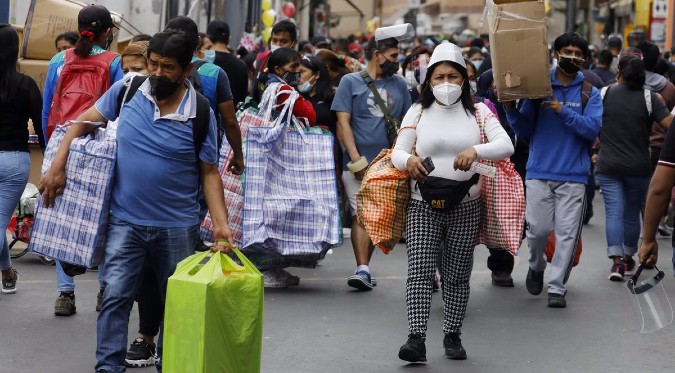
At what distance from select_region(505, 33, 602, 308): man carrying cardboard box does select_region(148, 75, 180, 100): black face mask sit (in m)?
3.60

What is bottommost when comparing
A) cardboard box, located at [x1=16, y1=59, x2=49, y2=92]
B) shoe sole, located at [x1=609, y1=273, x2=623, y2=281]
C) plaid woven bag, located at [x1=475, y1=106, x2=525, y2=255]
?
shoe sole, located at [x1=609, y1=273, x2=623, y2=281]

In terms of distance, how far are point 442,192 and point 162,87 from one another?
1.89 metres

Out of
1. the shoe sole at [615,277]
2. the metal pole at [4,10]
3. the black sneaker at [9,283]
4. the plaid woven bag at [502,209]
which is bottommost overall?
the shoe sole at [615,277]

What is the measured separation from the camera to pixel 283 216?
31.1 ft

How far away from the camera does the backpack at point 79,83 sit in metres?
8.42

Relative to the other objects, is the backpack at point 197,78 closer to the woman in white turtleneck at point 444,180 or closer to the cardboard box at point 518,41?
the woman in white turtleneck at point 444,180

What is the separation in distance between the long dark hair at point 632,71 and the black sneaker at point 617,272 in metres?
1.46

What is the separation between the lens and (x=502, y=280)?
10.3 meters

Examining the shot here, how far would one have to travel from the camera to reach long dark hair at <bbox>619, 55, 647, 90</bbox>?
10.8 metres

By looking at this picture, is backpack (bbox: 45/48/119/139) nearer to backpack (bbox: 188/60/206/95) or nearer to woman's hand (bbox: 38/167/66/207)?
backpack (bbox: 188/60/206/95)

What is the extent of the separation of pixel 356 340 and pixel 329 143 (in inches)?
79.0

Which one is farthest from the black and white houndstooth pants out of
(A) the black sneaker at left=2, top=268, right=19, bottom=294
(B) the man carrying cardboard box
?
(A) the black sneaker at left=2, top=268, right=19, bottom=294

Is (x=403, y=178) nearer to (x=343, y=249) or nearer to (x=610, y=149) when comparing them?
(x=610, y=149)

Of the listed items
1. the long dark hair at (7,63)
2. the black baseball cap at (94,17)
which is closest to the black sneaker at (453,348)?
the black baseball cap at (94,17)
